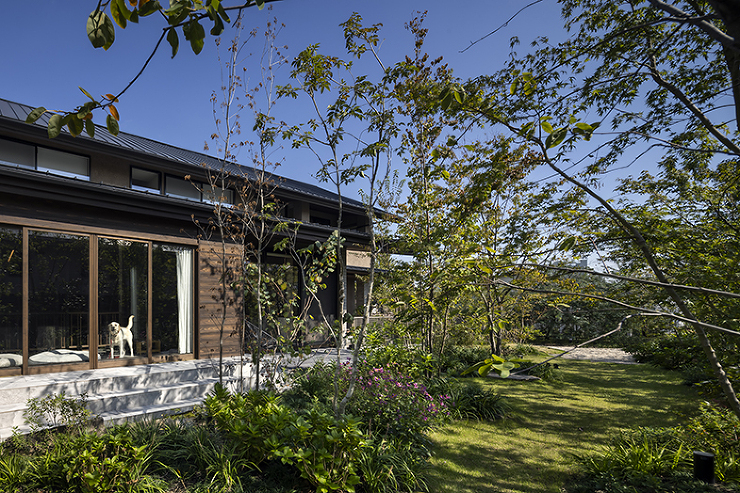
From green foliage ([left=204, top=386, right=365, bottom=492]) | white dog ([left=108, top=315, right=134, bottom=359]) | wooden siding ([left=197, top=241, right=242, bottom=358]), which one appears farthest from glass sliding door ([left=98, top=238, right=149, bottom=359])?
green foliage ([left=204, top=386, right=365, bottom=492])

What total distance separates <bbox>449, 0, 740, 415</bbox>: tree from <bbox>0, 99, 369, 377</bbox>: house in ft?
14.5

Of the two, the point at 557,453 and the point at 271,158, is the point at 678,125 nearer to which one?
the point at 557,453

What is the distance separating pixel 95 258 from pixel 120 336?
1.53 metres

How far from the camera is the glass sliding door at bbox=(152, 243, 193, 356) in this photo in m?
7.72

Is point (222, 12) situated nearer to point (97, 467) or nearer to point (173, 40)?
point (173, 40)

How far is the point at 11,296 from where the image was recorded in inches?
247

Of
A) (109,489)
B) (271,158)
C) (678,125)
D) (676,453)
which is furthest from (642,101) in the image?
(109,489)

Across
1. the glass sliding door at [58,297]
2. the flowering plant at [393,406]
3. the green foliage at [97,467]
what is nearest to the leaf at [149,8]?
the green foliage at [97,467]

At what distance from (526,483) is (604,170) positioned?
3386mm

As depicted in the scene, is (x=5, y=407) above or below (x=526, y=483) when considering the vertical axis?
above

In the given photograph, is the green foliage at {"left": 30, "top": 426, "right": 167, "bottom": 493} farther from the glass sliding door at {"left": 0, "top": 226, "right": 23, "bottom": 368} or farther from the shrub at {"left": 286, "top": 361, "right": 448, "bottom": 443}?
the glass sliding door at {"left": 0, "top": 226, "right": 23, "bottom": 368}

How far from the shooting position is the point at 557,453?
4.95 meters

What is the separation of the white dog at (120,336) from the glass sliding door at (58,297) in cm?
37

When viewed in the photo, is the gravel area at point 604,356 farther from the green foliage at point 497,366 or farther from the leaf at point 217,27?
the leaf at point 217,27
